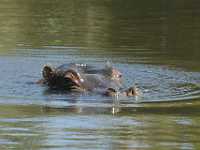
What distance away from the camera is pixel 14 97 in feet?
35.0

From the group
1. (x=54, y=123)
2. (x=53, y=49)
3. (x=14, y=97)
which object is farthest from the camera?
(x=53, y=49)

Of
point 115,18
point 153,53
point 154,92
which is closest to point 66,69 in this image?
point 154,92

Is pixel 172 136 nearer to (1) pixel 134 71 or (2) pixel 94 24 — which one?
(1) pixel 134 71

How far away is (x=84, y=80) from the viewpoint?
11.5 metres

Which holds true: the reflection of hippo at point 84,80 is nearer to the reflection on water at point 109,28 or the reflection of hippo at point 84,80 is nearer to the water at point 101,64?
the water at point 101,64

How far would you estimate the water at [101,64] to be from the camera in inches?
317

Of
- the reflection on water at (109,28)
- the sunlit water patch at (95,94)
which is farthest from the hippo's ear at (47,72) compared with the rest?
the reflection on water at (109,28)

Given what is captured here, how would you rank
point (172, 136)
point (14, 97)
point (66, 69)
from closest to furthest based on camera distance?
point (172, 136) → point (14, 97) → point (66, 69)

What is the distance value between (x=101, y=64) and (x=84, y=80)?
114 inches

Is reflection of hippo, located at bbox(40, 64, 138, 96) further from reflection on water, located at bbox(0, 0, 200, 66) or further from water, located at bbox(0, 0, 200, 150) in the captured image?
reflection on water, located at bbox(0, 0, 200, 66)

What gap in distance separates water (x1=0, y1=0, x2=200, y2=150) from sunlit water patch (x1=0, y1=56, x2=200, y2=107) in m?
0.01

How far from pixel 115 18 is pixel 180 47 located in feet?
22.1

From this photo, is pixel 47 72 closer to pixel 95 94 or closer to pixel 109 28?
pixel 95 94

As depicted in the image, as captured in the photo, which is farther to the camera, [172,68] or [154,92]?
[172,68]
